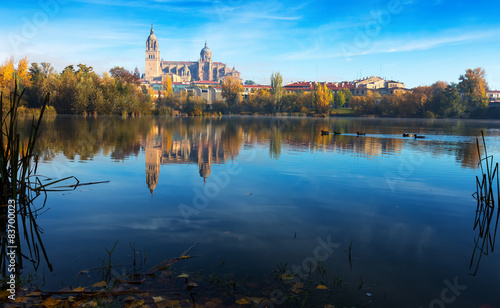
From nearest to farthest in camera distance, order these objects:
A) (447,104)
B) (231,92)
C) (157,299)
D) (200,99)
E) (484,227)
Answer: (157,299) → (484,227) → (447,104) → (200,99) → (231,92)

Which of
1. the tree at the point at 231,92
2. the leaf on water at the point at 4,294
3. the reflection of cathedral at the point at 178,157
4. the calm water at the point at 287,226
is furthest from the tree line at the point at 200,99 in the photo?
the leaf on water at the point at 4,294

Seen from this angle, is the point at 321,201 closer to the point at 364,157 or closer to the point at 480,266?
the point at 480,266

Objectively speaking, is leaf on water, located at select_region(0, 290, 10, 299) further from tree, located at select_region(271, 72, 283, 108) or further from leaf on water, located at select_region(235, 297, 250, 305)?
tree, located at select_region(271, 72, 283, 108)

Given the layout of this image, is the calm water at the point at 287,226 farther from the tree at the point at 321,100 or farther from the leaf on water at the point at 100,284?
the tree at the point at 321,100

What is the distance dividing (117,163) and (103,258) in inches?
377

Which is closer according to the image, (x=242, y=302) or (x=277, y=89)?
(x=242, y=302)

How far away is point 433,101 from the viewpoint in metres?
109

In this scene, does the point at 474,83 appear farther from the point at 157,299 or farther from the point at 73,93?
the point at 157,299

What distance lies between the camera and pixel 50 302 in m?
4.19

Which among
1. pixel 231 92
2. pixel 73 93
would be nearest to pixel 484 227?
pixel 73 93

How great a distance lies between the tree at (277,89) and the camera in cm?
12130

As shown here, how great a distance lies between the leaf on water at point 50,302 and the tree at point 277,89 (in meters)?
118

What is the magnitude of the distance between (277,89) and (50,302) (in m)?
122

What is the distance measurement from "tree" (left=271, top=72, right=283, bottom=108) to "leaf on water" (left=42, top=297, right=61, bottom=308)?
118438 millimetres
